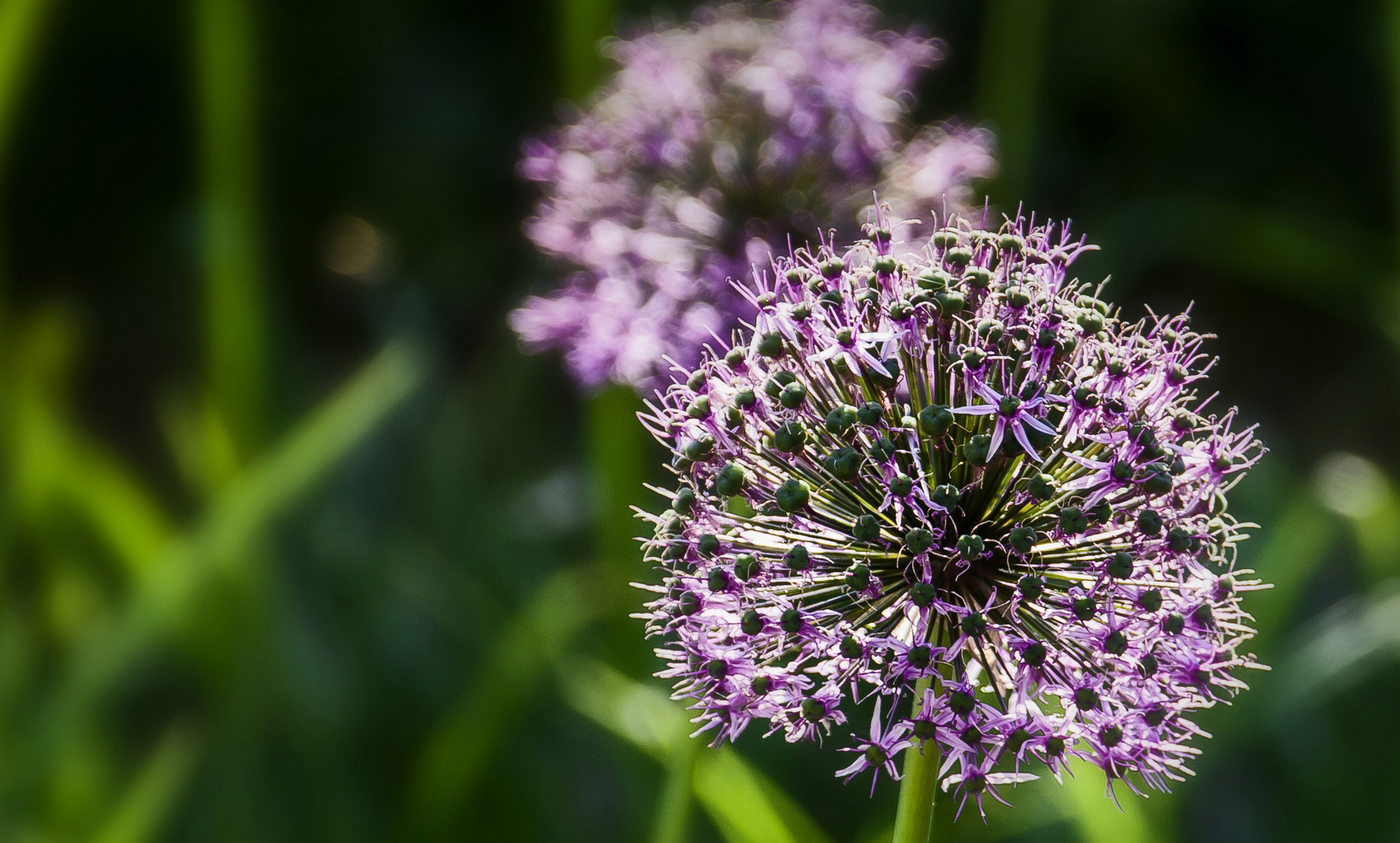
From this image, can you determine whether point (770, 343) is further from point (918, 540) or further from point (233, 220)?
point (233, 220)

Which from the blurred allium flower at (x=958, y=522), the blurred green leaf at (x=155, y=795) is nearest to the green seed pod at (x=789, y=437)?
the blurred allium flower at (x=958, y=522)

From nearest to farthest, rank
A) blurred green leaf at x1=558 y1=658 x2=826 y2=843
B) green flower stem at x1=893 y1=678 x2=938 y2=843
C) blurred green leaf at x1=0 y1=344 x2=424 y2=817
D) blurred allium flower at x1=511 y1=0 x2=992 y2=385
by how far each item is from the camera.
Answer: green flower stem at x1=893 y1=678 x2=938 y2=843 → blurred green leaf at x1=558 y1=658 x2=826 y2=843 → blurred allium flower at x1=511 y1=0 x2=992 y2=385 → blurred green leaf at x1=0 y1=344 x2=424 y2=817

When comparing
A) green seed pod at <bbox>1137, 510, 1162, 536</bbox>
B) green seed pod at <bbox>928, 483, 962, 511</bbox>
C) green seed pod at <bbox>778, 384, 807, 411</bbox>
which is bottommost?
green seed pod at <bbox>928, 483, 962, 511</bbox>

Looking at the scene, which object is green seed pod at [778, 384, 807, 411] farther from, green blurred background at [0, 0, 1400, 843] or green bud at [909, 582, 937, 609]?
green blurred background at [0, 0, 1400, 843]

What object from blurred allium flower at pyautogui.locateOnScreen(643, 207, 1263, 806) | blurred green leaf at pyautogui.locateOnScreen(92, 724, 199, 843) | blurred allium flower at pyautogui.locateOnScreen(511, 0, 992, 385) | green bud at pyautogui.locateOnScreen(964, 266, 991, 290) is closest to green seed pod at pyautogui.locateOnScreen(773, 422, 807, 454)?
blurred allium flower at pyautogui.locateOnScreen(643, 207, 1263, 806)

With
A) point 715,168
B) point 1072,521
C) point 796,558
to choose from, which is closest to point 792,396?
point 796,558

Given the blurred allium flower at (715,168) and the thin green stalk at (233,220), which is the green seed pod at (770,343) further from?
the thin green stalk at (233,220)

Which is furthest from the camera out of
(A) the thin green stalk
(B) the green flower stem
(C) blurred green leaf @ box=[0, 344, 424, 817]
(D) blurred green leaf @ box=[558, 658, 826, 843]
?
(A) the thin green stalk
